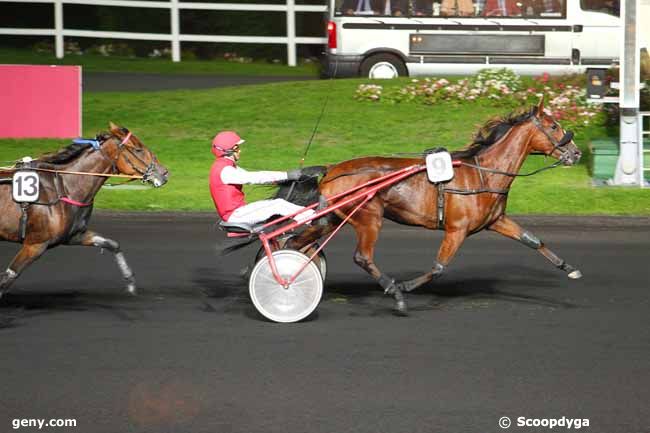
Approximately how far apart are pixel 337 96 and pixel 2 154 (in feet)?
18.9

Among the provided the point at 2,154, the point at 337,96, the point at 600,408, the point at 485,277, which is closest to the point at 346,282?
the point at 485,277

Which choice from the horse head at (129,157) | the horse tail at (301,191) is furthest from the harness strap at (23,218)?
the horse tail at (301,191)

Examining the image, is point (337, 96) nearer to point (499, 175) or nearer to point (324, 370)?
point (499, 175)

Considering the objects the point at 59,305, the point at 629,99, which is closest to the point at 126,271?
the point at 59,305

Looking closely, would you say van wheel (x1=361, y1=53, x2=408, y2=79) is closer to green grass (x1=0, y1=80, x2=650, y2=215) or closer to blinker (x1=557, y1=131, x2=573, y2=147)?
green grass (x1=0, y1=80, x2=650, y2=215)

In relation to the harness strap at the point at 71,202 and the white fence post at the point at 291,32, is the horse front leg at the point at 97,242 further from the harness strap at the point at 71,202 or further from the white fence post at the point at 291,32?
the white fence post at the point at 291,32

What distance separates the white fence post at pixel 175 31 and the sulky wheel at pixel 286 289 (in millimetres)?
17338

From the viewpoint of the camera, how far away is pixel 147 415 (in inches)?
250

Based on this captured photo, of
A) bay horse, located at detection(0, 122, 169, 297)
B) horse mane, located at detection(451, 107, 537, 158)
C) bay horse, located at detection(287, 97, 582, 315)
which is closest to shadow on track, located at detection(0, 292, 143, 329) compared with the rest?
bay horse, located at detection(0, 122, 169, 297)

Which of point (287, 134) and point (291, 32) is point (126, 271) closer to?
point (287, 134)

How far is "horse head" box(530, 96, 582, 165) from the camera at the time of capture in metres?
9.21

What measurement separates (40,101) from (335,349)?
36.6ft

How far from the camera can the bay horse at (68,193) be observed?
8.52 meters

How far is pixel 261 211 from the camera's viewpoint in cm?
858
